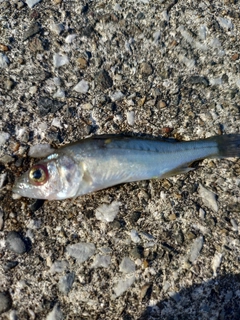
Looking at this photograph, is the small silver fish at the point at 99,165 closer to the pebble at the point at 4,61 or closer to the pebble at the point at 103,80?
the pebble at the point at 103,80

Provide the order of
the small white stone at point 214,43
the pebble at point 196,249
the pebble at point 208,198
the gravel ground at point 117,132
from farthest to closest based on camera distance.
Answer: the small white stone at point 214,43 → the pebble at point 208,198 → the pebble at point 196,249 → the gravel ground at point 117,132

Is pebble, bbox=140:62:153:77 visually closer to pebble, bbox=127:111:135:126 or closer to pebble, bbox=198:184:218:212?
pebble, bbox=127:111:135:126

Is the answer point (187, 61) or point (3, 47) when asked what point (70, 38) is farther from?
point (187, 61)

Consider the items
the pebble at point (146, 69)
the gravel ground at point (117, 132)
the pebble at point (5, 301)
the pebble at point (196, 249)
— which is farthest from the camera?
the pebble at point (146, 69)

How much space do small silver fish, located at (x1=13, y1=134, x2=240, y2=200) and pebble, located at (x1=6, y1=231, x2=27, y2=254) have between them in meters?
0.34

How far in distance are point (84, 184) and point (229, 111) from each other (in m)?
1.49

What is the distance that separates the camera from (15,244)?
297 cm

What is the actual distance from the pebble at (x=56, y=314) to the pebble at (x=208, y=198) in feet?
4.73

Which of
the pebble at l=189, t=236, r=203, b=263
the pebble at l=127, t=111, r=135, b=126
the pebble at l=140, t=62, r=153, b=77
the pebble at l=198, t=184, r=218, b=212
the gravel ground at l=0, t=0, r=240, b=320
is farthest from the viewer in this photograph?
the pebble at l=140, t=62, r=153, b=77

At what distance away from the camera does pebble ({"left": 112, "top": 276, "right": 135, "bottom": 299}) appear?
2.99m

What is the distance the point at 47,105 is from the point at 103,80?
0.54 metres

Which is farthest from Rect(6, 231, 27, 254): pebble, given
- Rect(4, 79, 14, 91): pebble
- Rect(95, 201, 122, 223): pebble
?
Rect(4, 79, 14, 91): pebble

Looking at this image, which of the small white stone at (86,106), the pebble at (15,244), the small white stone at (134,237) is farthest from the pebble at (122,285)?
the small white stone at (86,106)

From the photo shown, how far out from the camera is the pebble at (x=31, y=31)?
3346mm
